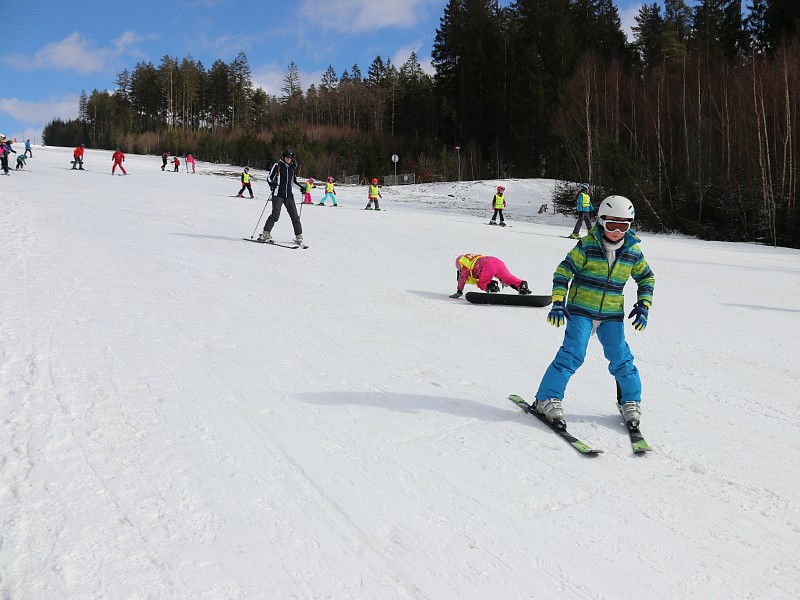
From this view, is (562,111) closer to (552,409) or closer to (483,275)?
(483,275)

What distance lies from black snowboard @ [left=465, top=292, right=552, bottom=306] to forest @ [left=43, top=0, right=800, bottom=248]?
56.6 ft

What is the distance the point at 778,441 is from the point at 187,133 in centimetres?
7277

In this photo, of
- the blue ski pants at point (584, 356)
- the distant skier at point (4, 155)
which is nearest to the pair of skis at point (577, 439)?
the blue ski pants at point (584, 356)

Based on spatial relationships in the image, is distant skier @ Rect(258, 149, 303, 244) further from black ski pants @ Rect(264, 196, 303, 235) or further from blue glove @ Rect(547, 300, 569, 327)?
blue glove @ Rect(547, 300, 569, 327)

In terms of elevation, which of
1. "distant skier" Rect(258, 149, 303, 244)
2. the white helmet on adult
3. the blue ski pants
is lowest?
the blue ski pants

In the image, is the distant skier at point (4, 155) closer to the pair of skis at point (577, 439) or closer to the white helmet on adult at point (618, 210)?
the pair of skis at point (577, 439)

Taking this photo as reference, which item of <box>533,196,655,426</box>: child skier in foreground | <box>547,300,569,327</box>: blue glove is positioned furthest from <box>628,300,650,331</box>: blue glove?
<box>547,300,569,327</box>: blue glove

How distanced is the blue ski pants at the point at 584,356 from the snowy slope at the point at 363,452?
11.6 inches

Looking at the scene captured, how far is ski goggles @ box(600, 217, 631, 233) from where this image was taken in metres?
3.75

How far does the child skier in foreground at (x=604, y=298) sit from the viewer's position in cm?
380

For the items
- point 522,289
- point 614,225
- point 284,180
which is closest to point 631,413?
point 614,225

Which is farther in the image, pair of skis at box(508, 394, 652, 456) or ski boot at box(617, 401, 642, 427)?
ski boot at box(617, 401, 642, 427)

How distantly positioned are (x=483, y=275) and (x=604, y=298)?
14.6 ft

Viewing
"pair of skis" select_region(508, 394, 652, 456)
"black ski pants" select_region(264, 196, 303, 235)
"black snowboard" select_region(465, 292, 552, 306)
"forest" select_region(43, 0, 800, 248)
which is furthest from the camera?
"forest" select_region(43, 0, 800, 248)
